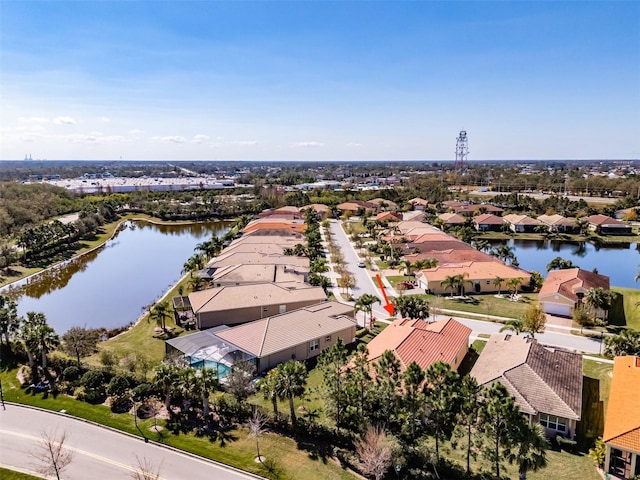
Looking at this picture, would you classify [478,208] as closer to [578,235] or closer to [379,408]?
[578,235]

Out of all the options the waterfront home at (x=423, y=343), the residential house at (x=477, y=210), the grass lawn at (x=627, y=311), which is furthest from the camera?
the residential house at (x=477, y=210)

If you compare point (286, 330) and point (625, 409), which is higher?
point (286, 330)

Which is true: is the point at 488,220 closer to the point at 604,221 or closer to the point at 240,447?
the point at 604,221

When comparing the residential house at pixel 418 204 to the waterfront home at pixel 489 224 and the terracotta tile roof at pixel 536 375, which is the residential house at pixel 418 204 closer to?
the waterfront home at pixel 489 224

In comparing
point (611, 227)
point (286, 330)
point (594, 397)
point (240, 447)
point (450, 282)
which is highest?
point (611, 227)

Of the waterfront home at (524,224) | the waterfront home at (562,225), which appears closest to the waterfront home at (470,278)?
the waterfront home at (524,224)

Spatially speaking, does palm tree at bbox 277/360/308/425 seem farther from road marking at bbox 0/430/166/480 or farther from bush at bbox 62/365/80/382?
bush at bbox 62/365/80/382

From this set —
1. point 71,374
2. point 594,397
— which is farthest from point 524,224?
point 71,374

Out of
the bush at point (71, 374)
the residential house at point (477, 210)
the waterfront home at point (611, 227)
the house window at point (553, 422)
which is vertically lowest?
the house window at point (553, 422)
